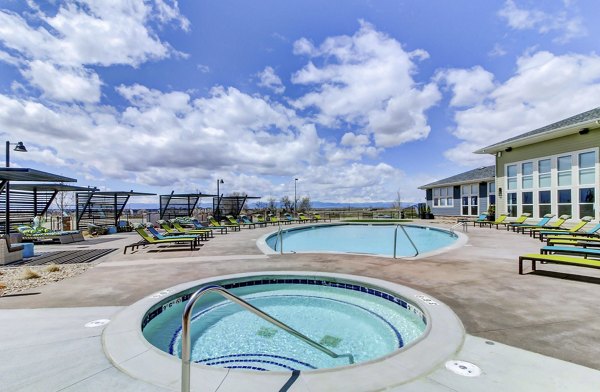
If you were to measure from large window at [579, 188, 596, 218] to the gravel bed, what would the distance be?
1954 centimetres

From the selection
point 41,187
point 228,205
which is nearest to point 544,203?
point 228,205

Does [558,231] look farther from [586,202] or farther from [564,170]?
[564,170]

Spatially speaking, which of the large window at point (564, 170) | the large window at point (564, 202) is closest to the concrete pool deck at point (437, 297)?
the large window at point (564, 202)

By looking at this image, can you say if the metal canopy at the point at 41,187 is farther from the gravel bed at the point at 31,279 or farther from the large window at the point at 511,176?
the large window at the point at 511,176

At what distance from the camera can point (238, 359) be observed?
341cm

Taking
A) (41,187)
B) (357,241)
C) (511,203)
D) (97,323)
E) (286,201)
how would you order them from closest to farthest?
(97,323)
(41,187)
(357,241)
(511,203)
(286,201)

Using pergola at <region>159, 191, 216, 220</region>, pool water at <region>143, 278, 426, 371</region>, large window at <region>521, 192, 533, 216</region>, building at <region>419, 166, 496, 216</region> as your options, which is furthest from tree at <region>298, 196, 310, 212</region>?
pool water at <region>143, 278, 426, 371</region>

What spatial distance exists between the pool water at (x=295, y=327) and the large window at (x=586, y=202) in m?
13.9

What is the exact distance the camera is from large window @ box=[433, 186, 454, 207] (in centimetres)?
2553

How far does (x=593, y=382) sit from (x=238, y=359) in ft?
11.4

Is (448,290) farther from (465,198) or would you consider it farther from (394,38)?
(465,198)

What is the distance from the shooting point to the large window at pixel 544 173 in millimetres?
14234

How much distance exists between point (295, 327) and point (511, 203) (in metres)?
18.2

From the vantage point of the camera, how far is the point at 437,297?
4.42m
